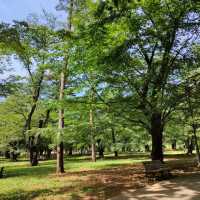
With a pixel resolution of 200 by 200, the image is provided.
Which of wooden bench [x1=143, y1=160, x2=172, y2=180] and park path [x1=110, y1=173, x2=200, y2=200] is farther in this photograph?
wooden bench [x1=143, y1=160, x2=172, y2=180]

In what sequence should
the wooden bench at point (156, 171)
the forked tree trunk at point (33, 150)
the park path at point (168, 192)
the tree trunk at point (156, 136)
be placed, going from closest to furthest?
the park path at point (168, 192) < the wooden bench at point (156, 171) < the tree trunk at point (156, 136) < the forked tree trunk at point (33, 150)

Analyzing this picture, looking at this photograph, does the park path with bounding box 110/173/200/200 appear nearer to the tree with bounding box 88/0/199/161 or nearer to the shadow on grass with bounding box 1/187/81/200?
the shadow on grass with bounding box 1/187/81/200

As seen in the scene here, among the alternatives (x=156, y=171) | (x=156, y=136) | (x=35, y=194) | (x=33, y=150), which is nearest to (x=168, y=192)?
(x=156, y=171)

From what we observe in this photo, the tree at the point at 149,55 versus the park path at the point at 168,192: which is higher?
the tree at the point at 149,55

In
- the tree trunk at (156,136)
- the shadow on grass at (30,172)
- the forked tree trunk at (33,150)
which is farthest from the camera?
the forked tree trunk at (33,150)

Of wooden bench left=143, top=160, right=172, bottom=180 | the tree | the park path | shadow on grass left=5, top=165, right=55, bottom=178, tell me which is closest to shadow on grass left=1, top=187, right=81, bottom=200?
the park path

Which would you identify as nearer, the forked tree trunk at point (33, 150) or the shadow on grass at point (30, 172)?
the shadow on grass at point (30, 172)

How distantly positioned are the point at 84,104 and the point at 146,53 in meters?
4.23

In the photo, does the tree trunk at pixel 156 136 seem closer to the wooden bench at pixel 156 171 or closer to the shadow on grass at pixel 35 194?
the wooden bench at pixel 156 171

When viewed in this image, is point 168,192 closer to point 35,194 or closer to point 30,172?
point 35,194

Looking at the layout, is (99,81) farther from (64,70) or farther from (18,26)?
(18,26)

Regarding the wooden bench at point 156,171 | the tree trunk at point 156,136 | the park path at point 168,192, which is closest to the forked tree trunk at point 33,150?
the tree trunk at point 156,136

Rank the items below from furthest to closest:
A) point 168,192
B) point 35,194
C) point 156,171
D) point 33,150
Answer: point 33,150 → point 156,171 → point 35,194 → point 168,192

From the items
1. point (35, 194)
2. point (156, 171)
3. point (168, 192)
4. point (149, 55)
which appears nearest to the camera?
point (168, 192)
